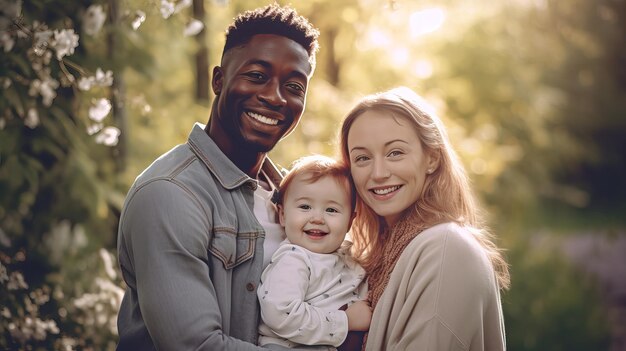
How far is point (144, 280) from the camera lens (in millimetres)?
2570

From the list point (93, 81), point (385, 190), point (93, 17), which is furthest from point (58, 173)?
point (385, 190)

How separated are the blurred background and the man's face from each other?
1.76 ft

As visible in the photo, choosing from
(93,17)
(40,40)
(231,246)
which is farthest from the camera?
(93,17)

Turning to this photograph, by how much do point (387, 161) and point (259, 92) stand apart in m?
0.62

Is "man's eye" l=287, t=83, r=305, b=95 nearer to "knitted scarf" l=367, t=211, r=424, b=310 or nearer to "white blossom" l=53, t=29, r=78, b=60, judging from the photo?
"knitted scarf" l=367, t=211, r=424, b=310

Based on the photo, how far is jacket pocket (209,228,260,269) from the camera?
8.96 ft

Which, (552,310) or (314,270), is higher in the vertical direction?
(314,270)

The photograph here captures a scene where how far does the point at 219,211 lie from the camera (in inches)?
110


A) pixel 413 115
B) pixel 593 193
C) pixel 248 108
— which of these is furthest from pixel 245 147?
pixel 593 193

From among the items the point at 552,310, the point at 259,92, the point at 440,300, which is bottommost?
the point at 552,310

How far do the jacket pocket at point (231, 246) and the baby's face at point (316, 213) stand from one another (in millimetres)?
207

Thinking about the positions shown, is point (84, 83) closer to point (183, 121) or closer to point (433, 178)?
point (433, 178)

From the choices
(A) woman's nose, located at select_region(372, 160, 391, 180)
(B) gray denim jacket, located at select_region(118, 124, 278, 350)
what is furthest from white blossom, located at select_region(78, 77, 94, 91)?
(A) woman's nose, located at select_region(372, 160, 391, 180)

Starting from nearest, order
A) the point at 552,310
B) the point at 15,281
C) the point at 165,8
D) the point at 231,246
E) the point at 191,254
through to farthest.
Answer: the point at 191,254, the point at 231,246, the point at 165,8, the point at 15,281, the point at 552,310
